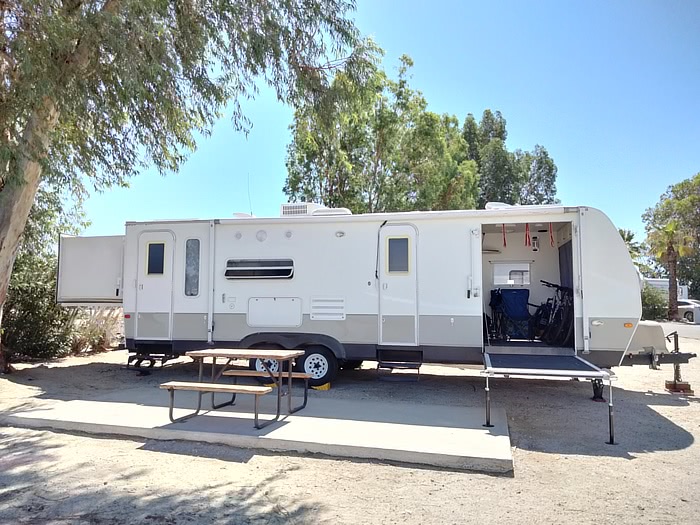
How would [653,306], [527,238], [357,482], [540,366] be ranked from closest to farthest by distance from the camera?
[357,482] < [540,366] < [527,238] < [653,306]

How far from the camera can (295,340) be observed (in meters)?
8.33

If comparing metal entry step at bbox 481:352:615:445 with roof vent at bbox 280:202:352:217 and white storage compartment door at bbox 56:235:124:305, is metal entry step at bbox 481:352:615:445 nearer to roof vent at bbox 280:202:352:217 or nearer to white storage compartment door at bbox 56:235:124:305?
roof vent at bbox 280:202:352:217

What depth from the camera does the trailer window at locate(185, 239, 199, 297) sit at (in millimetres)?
8844

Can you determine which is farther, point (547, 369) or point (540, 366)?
point (540, 366)

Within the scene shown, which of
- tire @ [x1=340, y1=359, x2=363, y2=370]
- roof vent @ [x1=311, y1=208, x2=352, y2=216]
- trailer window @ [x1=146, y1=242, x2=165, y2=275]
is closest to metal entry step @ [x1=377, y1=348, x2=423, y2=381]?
tire @ [x1=340, y1=359, x2=363, y2=370]

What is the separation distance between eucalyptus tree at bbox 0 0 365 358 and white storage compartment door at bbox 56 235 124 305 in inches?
50.7

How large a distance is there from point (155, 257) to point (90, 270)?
1.51 meters

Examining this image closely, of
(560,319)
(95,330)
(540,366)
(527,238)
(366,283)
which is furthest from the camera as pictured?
(95,330)

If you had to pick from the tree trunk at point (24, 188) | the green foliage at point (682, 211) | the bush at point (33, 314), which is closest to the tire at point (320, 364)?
the tree trunk at point (24, 188)

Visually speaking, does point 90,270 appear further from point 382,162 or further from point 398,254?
point 382,162

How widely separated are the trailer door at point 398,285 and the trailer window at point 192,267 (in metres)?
3.08

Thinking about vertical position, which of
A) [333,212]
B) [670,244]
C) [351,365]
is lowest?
[351,365]

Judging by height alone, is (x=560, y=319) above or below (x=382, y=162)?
below

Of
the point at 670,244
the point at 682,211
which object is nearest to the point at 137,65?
the point at 670,244
